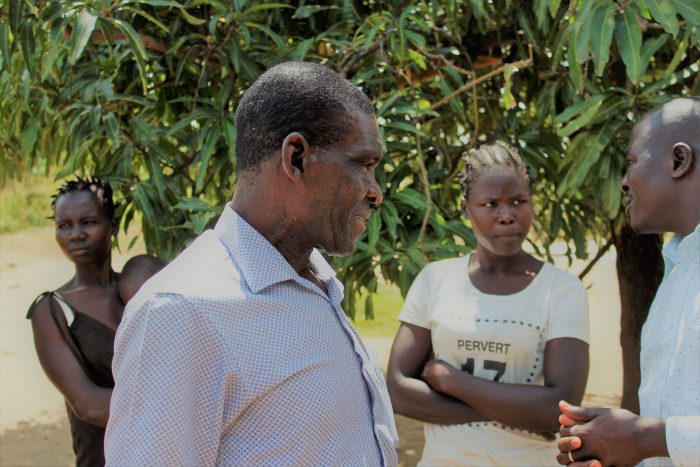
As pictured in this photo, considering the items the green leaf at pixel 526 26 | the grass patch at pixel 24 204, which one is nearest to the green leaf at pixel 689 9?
the green leaf at pixel 526 26

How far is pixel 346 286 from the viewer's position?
3.63 meters

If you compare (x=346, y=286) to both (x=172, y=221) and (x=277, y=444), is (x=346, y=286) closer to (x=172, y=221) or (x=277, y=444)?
(x=172, y=221)

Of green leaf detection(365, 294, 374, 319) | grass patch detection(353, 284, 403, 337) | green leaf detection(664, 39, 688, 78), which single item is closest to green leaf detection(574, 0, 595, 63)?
green leaf detection(664, 39, 688, 78)

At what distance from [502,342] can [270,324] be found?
1342 mm

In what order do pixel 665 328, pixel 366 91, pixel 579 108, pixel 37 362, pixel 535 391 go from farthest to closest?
pixel 37 362 < pixel 366 91 < pixel 579 108 < pixel 535 391 < pixel 665 328

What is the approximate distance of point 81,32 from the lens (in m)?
2.99

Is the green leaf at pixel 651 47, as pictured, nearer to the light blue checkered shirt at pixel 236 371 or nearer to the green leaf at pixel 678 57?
the green leaf at pixel 678 57

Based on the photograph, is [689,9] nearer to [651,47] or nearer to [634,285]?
[651,47]

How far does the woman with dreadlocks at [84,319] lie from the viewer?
2.64 meters

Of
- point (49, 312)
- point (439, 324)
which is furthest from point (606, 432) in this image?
point (49, 312)

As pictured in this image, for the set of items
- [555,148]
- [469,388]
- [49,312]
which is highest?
[555,148]

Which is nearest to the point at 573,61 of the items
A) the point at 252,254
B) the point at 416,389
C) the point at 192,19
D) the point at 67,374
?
the point at 416,389

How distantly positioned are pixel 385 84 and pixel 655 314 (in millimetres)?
1889

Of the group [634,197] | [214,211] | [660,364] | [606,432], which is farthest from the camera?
[214,211]
